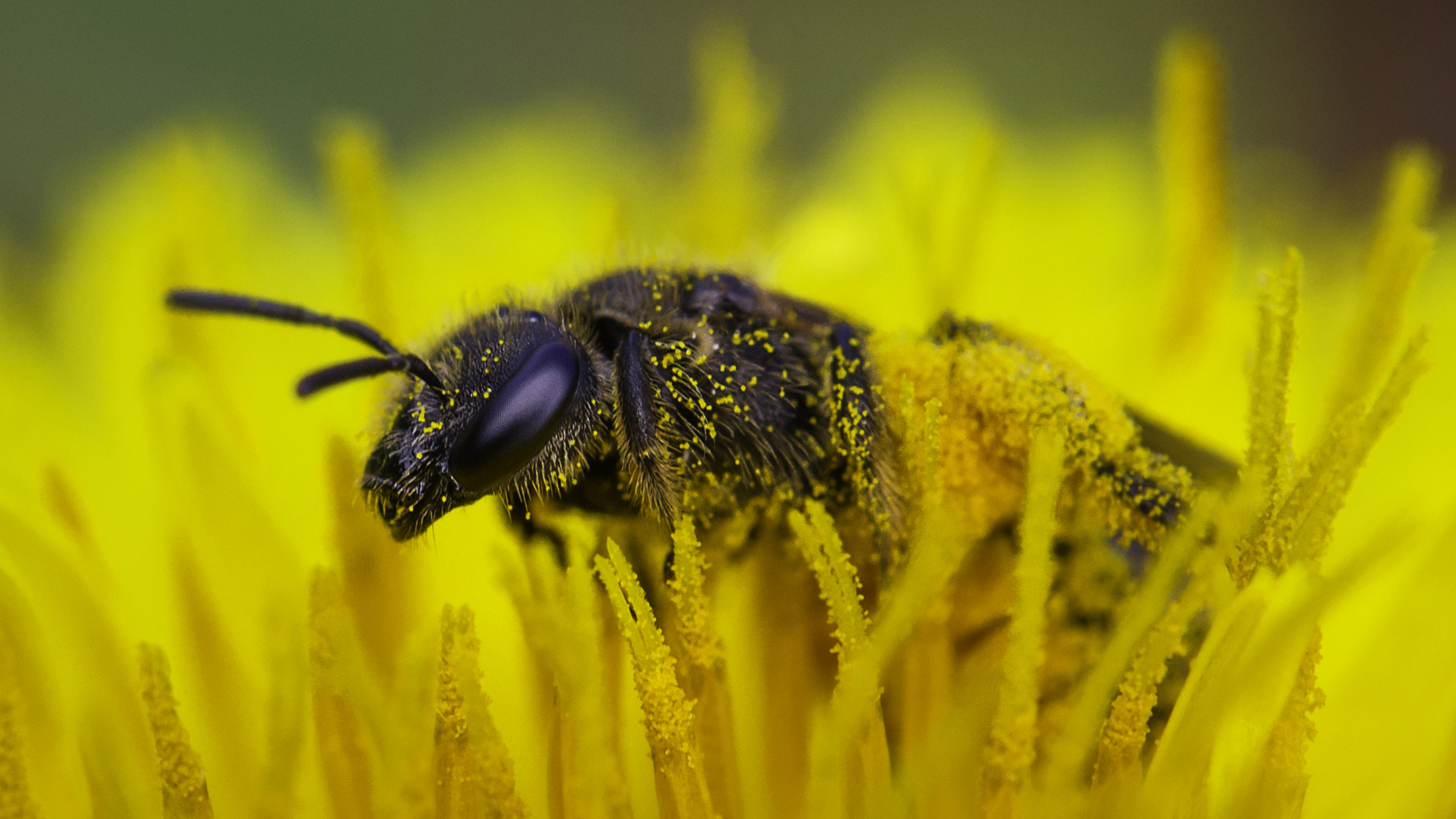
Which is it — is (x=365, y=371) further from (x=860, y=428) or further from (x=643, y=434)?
(x=860, y=428)

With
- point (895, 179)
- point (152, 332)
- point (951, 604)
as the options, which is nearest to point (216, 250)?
point (152, 332)

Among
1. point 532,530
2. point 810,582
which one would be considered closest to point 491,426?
point 532,530

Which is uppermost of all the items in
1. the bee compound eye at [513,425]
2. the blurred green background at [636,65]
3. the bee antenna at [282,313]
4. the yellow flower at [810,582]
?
the blurred green background at [636,65]

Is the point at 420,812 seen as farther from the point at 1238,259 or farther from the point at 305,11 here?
the point at 305,11

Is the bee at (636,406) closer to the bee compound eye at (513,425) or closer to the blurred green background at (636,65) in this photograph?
the bee compound eye at (513,425)

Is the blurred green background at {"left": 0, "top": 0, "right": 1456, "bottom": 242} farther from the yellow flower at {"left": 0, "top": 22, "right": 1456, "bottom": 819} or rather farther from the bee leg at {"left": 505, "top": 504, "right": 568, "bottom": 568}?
the bee leg at {"left": 505, "top": 504, "right": 568, "bottom": 568}

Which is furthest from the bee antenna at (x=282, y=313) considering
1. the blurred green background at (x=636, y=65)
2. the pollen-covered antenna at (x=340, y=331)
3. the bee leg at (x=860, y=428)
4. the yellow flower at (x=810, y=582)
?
the blurred green background at (x=636, y=65)

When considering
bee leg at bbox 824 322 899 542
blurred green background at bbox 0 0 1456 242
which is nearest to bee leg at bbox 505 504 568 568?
bee leg at bbox 824 322 899 542
